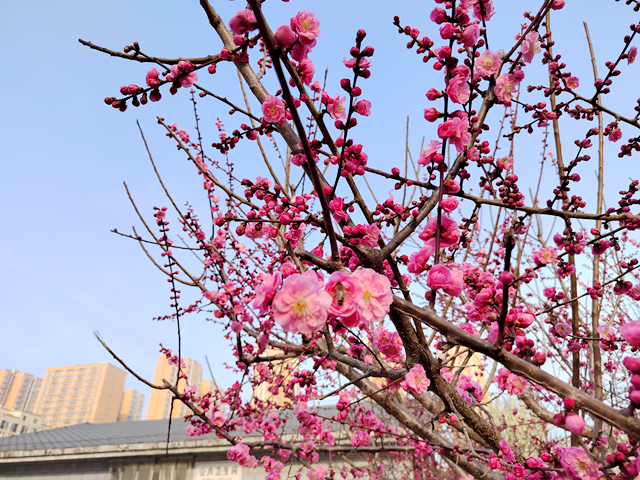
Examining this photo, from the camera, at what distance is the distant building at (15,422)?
132ft

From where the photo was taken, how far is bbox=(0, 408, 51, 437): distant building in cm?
4037

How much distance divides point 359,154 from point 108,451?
1209 centimetres

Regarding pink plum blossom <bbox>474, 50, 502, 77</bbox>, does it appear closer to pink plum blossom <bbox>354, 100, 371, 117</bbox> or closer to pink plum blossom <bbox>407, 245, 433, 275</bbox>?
pink plum blossom <bbox>354, 100, 371, 117</bbox>

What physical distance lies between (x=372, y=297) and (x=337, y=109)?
1.09 m

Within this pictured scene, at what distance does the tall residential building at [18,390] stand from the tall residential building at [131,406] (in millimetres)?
16970

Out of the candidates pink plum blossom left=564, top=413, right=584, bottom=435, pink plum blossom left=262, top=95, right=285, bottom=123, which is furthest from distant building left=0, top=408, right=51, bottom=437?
pink plum blossom left=564, top=413, right=584, bottom=435

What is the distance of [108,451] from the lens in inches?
392

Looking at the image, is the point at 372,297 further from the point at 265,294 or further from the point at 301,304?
the point at 265,294

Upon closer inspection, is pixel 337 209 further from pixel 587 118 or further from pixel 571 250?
pixel 587 118

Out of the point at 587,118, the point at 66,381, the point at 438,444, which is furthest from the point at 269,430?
the point at 66,381

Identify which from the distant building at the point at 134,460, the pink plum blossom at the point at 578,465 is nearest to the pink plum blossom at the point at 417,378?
the pink plum blossom at the point at 578,465

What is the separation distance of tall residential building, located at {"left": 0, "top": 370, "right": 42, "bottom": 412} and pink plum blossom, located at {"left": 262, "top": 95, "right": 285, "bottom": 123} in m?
86.9

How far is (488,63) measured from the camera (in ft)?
6.51

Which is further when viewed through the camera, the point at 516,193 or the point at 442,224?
the point at 516,193
